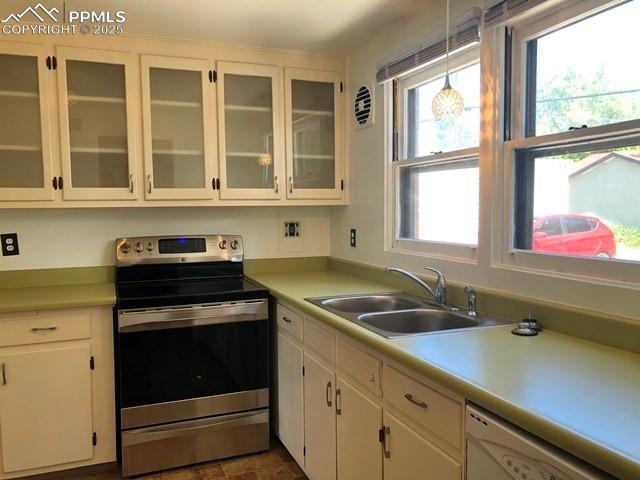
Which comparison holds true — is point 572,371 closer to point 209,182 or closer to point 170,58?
point 209,182

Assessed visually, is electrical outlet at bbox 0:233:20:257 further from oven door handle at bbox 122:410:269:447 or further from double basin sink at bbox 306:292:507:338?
double basin sink at bbox 306:292:507:338

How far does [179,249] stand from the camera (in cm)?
300

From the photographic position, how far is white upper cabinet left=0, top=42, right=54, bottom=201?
2543mm

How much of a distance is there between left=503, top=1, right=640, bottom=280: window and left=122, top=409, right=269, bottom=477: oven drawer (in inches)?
63.0

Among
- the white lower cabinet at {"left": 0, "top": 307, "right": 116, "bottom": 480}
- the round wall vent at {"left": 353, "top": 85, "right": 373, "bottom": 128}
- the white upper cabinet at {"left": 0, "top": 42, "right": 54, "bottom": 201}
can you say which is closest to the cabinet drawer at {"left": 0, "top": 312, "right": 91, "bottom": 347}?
the white lower cabinet at {"left": 0, "top": 307, "right": 116, "bottom": 480}

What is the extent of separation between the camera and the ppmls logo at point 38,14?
7.73 feet

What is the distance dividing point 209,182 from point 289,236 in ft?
2.31

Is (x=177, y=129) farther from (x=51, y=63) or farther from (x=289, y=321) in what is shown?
(x=289, y=321)

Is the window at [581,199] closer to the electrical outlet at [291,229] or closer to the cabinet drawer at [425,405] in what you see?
the cabinet drawer at [425,405]

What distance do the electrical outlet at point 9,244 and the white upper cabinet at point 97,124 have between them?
45 centimetres

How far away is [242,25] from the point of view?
103 inches

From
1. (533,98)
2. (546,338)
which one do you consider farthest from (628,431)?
(533,98)

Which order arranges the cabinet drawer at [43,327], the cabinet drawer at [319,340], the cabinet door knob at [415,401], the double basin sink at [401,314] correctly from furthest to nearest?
1. the cabinet drawer at [43,327]
2. the cabinet drawer at [319,340]
3. the double basin sink at [401,314]
4. the cabinet door knob at [415,401]

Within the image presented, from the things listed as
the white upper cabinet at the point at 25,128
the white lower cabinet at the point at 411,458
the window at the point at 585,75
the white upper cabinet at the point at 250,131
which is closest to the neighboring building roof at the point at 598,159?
the window at the point at 585,75
